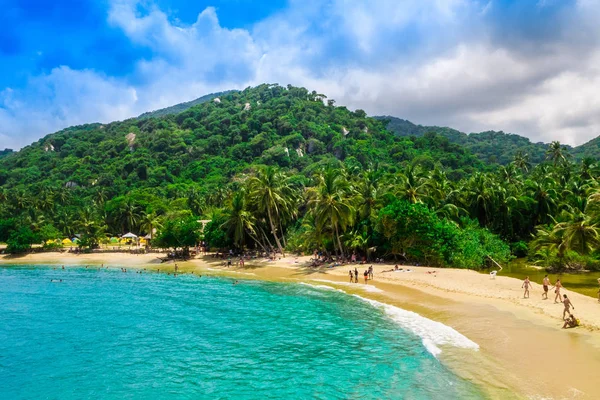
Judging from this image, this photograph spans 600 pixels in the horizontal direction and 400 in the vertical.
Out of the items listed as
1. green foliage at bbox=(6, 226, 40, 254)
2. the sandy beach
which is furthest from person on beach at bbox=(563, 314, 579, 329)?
green foliage at bbox=(6, 226, 40, 254)

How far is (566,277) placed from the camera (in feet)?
119

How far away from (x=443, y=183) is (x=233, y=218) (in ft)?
102

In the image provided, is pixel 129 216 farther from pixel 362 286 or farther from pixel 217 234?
pixel 362 286

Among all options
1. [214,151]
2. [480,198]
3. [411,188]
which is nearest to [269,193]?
[411,188]

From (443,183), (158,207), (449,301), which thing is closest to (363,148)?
(158,207)

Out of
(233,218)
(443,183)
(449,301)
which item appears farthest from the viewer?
(443,183)

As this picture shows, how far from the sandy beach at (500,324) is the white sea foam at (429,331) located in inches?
18.5

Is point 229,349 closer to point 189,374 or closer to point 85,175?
point 189,374

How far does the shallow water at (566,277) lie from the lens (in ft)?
99.5

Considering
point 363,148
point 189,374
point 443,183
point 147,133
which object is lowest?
point 189,374

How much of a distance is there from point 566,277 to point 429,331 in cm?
2245

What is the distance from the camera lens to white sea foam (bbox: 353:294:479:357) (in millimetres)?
18955

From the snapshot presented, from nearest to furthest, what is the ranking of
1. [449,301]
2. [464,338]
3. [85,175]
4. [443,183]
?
[464,338], [449,301], [443,183], [85,175]

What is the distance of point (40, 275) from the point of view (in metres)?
52.3
